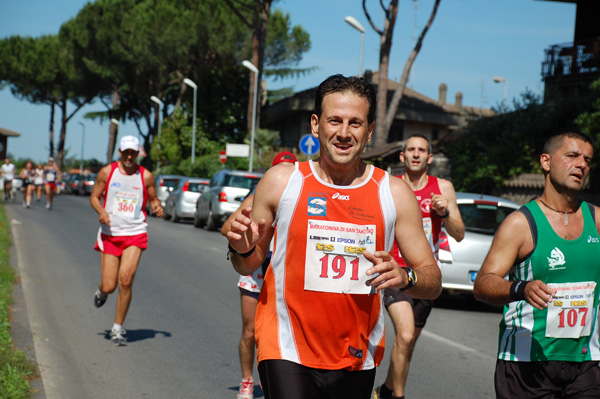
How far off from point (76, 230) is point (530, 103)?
14.0 meters

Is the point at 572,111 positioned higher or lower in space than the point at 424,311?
higher

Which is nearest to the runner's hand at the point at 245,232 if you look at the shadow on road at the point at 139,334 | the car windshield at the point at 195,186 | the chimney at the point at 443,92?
the shadow on road at the point at 139,334

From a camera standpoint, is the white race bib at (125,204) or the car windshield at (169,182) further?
the car windshield at (169,182)

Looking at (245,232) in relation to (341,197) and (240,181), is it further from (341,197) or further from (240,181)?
(240,181)

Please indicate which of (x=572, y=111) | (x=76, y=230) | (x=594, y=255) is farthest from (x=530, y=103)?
(x=594, y=255)

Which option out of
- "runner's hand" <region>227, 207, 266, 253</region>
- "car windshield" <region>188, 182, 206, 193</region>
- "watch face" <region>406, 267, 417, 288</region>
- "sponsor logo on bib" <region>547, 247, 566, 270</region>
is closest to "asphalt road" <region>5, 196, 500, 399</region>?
"sponsor logo on bib" <region>547, 247, 566, 270</region>

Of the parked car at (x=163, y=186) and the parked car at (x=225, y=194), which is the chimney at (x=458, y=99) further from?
the parked car at (x=225, y=194)

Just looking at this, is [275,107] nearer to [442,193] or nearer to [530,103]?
[530,103]

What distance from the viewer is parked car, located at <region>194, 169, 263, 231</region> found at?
2317cm

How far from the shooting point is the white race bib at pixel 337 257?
334 centimetres

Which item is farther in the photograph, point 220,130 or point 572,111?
point 220,130

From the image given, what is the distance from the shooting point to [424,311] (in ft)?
20.5

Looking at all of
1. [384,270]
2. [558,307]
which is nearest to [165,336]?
[558,307]

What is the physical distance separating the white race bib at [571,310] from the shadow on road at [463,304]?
302 inches
